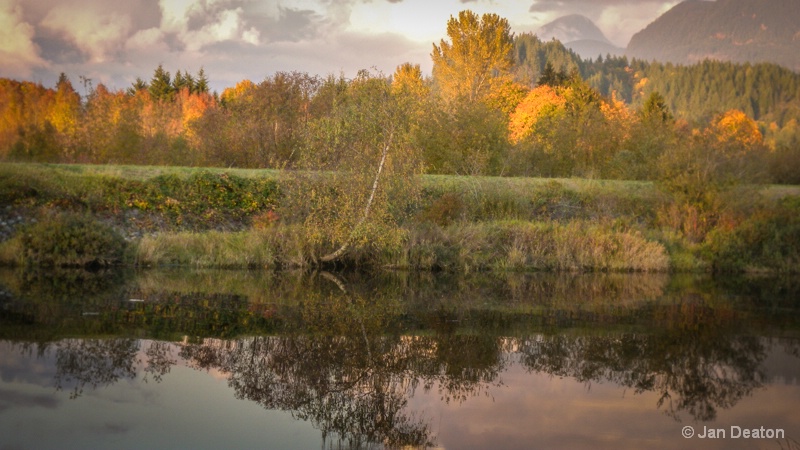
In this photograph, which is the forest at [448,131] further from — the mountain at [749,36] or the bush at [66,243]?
the mountain at [749,36]

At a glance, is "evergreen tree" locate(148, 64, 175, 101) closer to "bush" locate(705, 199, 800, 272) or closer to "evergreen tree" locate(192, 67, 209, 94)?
"evergreen tree" locate(192, 67, 209, 94)

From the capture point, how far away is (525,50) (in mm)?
147000

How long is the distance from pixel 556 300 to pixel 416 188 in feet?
21.0

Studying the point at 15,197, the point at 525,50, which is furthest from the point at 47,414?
the point at 525,50

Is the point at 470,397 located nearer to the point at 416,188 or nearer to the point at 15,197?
the point at 416,188

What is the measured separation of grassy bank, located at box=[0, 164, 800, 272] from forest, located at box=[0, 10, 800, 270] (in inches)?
4.6

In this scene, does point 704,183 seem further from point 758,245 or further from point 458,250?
point 458,250

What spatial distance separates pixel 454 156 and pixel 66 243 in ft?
62.6

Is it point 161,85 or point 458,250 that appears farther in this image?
point 161,85

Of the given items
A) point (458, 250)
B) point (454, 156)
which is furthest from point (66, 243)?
point (454, 156)

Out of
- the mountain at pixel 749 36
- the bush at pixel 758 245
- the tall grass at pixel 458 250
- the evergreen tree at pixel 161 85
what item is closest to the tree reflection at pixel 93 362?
the tall grass at pixel 458 250

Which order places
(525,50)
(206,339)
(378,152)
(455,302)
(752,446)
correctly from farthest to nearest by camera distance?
(525,50), (378,152), (455,302), (206,339), (752,446)

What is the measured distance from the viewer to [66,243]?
19.8 meters

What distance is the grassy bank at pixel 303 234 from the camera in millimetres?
21406
